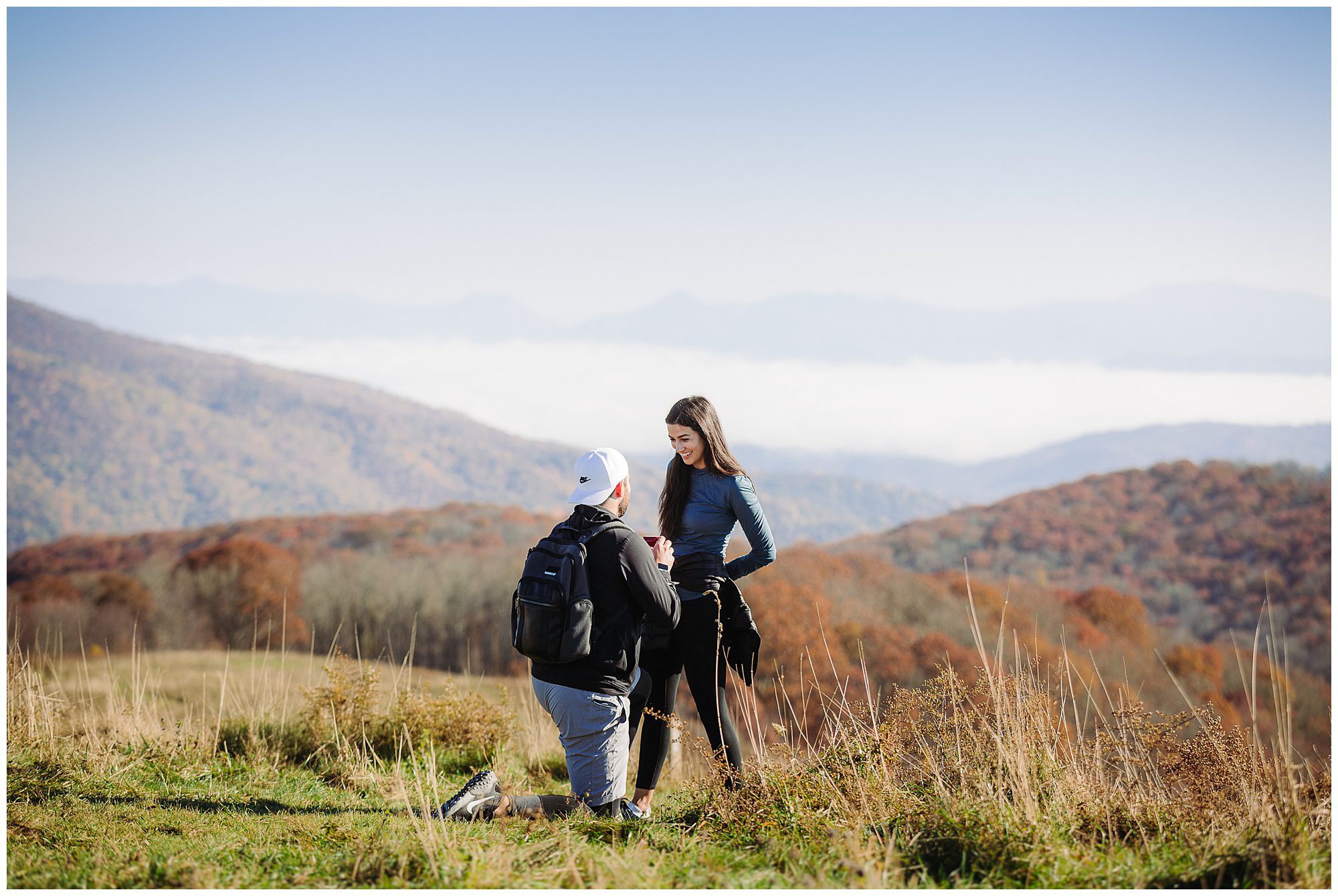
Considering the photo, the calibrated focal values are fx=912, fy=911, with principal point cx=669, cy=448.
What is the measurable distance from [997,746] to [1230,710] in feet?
55.8

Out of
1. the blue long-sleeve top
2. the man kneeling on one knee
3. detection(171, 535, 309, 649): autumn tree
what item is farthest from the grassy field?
detection(171, 535, 309, 649): autumn tree

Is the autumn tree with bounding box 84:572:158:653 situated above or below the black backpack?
below

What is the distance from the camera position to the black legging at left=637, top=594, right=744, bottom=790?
433cm

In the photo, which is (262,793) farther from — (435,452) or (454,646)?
(435,452)

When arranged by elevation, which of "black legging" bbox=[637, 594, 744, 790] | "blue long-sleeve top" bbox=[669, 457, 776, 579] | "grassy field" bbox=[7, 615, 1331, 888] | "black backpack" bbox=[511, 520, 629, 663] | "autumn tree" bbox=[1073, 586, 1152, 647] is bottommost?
"autumn tree" bbox=[1073, 586, 1152, 647]

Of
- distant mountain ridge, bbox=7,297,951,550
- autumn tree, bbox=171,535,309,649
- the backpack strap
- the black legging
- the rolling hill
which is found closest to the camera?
the backpack strap

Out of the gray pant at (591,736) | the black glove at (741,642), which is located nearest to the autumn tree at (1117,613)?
the black glove at (741,642)

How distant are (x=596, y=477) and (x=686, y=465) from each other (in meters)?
0.68

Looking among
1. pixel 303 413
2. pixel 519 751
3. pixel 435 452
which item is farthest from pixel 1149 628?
pixel 303 413

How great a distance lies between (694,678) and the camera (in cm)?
435

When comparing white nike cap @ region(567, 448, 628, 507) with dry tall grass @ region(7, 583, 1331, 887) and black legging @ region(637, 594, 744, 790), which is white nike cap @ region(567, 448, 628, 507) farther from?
dry tall grass @ region(7, 583, 1331, 887)

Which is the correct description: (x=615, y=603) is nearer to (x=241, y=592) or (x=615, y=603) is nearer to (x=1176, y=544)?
(x=241, y=592)

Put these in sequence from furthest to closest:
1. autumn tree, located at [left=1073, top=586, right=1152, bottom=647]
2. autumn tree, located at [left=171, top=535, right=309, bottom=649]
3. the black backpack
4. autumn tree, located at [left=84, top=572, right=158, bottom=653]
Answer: autumn tree, located at [left=1073, top=586, right=1152, bottom=647]
autumn tree, located at [left=171, top=535, right=309, bottom=649]
autumn tree, located at [left=84, top=572, right=158, bottom=653]
the black backpack

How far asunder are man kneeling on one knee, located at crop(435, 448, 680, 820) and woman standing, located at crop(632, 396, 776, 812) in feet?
0.69
